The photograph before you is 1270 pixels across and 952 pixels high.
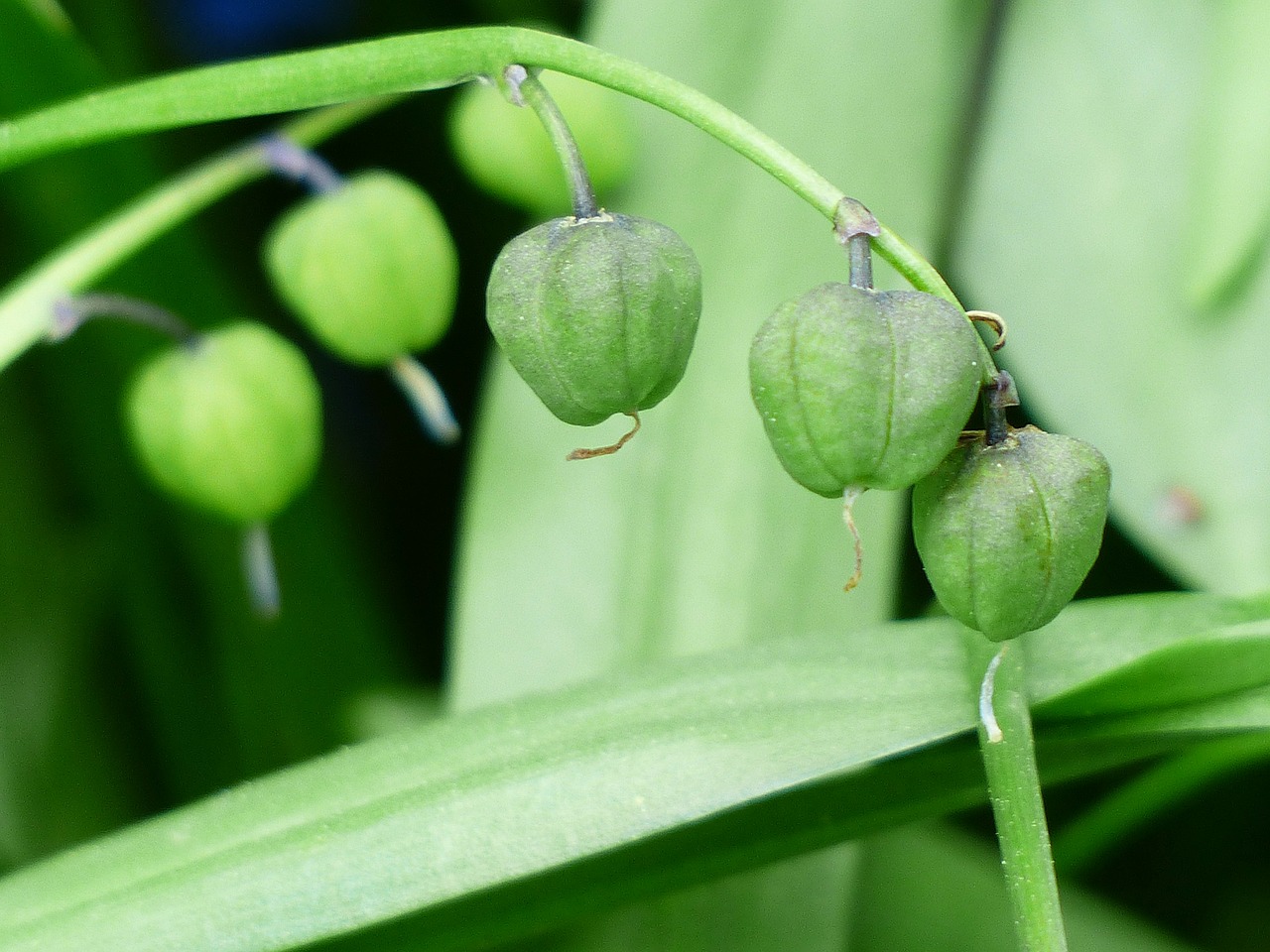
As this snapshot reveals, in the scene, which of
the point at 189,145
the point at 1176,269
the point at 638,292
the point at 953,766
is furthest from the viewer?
the point at 189,145

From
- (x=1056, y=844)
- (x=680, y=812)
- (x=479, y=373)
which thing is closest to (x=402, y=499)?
(x=479, y=373)

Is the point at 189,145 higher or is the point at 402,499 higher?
the point at 189,145

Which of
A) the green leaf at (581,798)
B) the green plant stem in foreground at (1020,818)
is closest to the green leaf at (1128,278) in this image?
the green leaf at (581,798)

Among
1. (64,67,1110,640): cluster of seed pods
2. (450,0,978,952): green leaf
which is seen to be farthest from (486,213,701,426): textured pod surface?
(450,0,978,952): green leaf

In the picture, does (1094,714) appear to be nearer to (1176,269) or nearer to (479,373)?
(1176,269)

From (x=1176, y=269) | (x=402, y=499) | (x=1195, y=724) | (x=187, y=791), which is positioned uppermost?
(x=1176, y=269)

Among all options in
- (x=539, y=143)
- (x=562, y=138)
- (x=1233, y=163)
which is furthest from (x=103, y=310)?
(x=1233, y=163)
